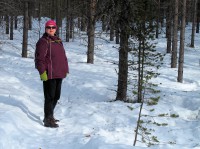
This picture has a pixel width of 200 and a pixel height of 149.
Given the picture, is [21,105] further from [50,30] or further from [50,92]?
[50,30]

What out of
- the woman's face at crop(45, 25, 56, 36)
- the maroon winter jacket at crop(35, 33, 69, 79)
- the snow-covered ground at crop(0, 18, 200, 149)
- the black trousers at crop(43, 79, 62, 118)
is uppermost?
the woman's face at crop(45, 25, 56, 36)

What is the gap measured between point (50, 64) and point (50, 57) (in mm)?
153

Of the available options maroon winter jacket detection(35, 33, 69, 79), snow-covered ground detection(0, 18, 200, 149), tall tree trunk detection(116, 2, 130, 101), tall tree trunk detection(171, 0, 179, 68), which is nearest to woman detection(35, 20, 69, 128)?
maroon winter jacket detection(35, 33, 69, 79)

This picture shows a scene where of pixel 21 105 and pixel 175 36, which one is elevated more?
pixel 175 36

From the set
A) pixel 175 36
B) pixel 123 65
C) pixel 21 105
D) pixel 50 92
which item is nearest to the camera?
pixel 50 92

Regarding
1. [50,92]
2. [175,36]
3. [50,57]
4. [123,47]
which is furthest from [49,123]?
[175,36]

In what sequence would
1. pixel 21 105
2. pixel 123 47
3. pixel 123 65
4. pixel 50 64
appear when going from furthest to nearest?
pixel 123 65, pixel 123 47, pixel 21 105, pixel 50 64

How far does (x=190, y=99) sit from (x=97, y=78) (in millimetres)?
5361

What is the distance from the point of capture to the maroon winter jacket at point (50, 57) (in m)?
6.77

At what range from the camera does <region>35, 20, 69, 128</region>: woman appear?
6777 mm

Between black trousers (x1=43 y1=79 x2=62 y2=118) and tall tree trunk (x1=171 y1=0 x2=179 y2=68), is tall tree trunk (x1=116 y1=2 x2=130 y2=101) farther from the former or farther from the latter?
tall tree trunk (x1=171 y1=0 x2=179 y2=68)

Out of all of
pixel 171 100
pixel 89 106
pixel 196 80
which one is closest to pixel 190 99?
pixel 171 100

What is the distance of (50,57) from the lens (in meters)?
6.90

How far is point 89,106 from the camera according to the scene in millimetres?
9461
